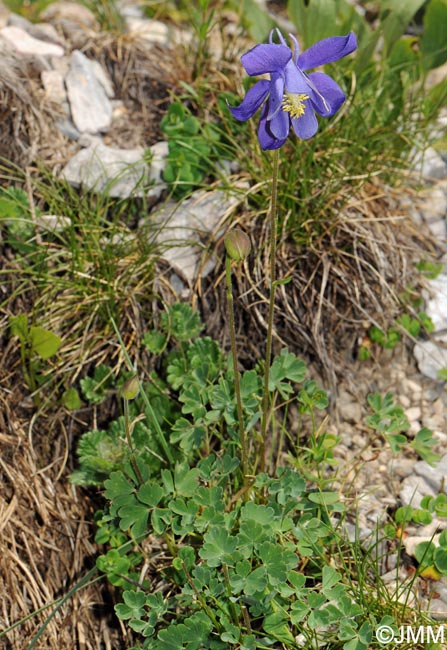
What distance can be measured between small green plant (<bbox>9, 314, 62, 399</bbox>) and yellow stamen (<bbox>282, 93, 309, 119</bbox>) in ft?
3.69

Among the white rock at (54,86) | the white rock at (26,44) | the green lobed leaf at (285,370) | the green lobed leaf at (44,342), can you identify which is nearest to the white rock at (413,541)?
the green lobed leaf at (285,370)

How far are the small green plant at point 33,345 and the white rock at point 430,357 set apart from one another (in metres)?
1.33

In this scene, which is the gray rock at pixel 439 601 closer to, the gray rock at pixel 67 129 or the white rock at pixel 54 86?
the gray rock at pixel 67 129

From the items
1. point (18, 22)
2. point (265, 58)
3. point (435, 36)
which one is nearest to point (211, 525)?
point (265, 58)

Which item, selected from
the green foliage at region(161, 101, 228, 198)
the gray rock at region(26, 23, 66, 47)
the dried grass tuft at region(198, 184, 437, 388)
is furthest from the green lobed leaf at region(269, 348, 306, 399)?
the gray rock at region(26, 23, 66, 47)

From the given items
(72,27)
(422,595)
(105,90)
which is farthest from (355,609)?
(72,27)

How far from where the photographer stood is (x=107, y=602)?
231 cm

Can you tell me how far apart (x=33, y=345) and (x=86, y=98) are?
1146 millimetres

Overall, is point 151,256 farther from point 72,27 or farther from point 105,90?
point 72,27

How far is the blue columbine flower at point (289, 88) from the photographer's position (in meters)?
1.57

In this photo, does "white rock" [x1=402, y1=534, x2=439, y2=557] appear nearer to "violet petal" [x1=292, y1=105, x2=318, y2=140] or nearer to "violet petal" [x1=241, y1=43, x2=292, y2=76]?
"violet petal" [x1=292, y1=105, x2=318, y2=140]

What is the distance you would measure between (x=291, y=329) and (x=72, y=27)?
1.83 meters

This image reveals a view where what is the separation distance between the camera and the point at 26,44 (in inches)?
121

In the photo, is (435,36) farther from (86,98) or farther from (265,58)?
(265,58)
